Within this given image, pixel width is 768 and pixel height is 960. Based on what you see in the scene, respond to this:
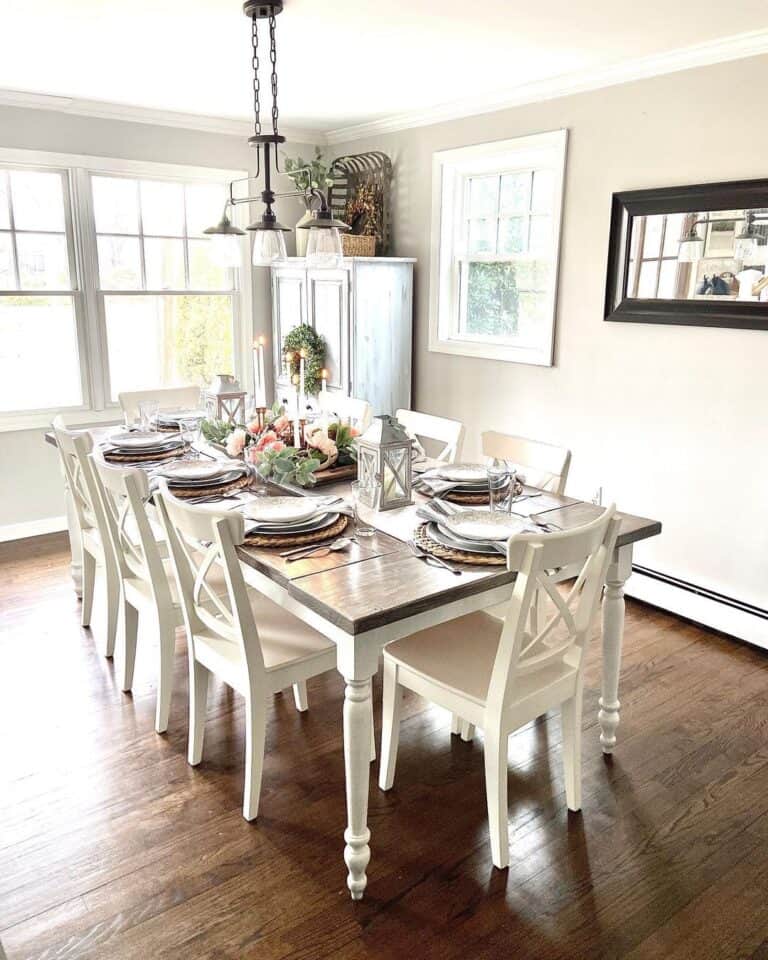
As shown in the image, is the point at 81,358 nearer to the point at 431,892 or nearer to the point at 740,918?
the point at 431,892

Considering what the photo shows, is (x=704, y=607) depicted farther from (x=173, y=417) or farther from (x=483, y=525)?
(x=173, y=417)

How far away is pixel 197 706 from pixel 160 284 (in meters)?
3.25

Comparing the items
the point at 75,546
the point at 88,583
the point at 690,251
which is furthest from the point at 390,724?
the point at 690,251

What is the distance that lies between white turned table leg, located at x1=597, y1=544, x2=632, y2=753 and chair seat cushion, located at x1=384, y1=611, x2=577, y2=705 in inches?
12.8

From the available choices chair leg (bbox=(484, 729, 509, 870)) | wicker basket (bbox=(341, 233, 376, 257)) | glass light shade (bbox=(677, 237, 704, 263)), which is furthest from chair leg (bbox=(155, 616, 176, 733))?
wicker basket (bbox=(341, 233, 376, 257))

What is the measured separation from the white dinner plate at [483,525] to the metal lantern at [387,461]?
0.25m

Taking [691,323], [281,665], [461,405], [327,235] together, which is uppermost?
[327,235]

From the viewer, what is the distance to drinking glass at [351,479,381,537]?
2.38 metres

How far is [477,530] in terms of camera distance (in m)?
2.17

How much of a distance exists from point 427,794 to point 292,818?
418 millimetres

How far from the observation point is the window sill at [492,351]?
4082mm

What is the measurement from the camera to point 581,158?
3703 millimetres

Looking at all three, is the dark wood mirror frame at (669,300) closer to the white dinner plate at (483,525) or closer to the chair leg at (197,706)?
the white dinner plate at (483,525)

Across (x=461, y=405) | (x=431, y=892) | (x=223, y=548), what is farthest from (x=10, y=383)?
(x=431, y=892)
